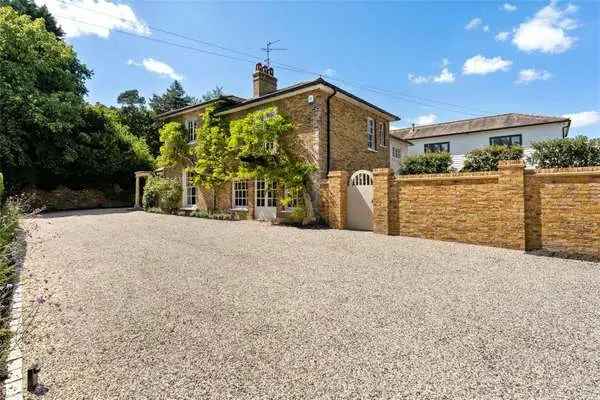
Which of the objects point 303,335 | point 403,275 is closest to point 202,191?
point 403,275

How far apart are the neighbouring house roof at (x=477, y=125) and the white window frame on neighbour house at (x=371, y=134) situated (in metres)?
7.06

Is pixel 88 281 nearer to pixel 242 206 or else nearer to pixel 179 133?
pixel 242 206

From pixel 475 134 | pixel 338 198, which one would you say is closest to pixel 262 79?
pixel 338 198

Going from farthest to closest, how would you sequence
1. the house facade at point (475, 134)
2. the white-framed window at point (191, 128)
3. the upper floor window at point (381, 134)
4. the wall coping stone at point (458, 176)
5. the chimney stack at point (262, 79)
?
the house facade at point (475, 134)
the white-framed window at point (191, 128)
the upper floor window at point (381, 134)
the chimney stack at point (262, 79)
the wall coping stone at point (458, 176)

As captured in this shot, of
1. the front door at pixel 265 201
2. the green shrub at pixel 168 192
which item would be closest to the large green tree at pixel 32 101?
the green shrub at pixel 168 192

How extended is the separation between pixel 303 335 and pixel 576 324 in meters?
3.61

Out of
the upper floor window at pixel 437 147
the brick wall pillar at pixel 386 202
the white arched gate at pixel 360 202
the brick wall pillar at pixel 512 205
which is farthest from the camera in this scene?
the upper floor window at pixel 437 147

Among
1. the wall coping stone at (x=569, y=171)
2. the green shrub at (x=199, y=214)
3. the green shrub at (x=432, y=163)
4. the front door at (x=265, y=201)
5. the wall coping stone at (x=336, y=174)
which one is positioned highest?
the green shrub at (x=432, y=163)

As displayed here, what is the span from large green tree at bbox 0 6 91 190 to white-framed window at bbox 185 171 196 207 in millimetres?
8733

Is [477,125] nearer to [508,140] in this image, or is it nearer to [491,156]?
[508,140]

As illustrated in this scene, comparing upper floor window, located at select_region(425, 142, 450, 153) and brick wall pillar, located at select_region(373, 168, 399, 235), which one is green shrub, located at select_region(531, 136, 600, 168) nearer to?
brick wall pillar, located at select_region(373, 168, 399, 235)

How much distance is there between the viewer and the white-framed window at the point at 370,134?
59.0 feet

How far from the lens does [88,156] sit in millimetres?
24312

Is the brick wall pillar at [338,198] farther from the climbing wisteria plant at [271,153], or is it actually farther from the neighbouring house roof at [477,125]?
the neighbouring house roof at [477,125]
